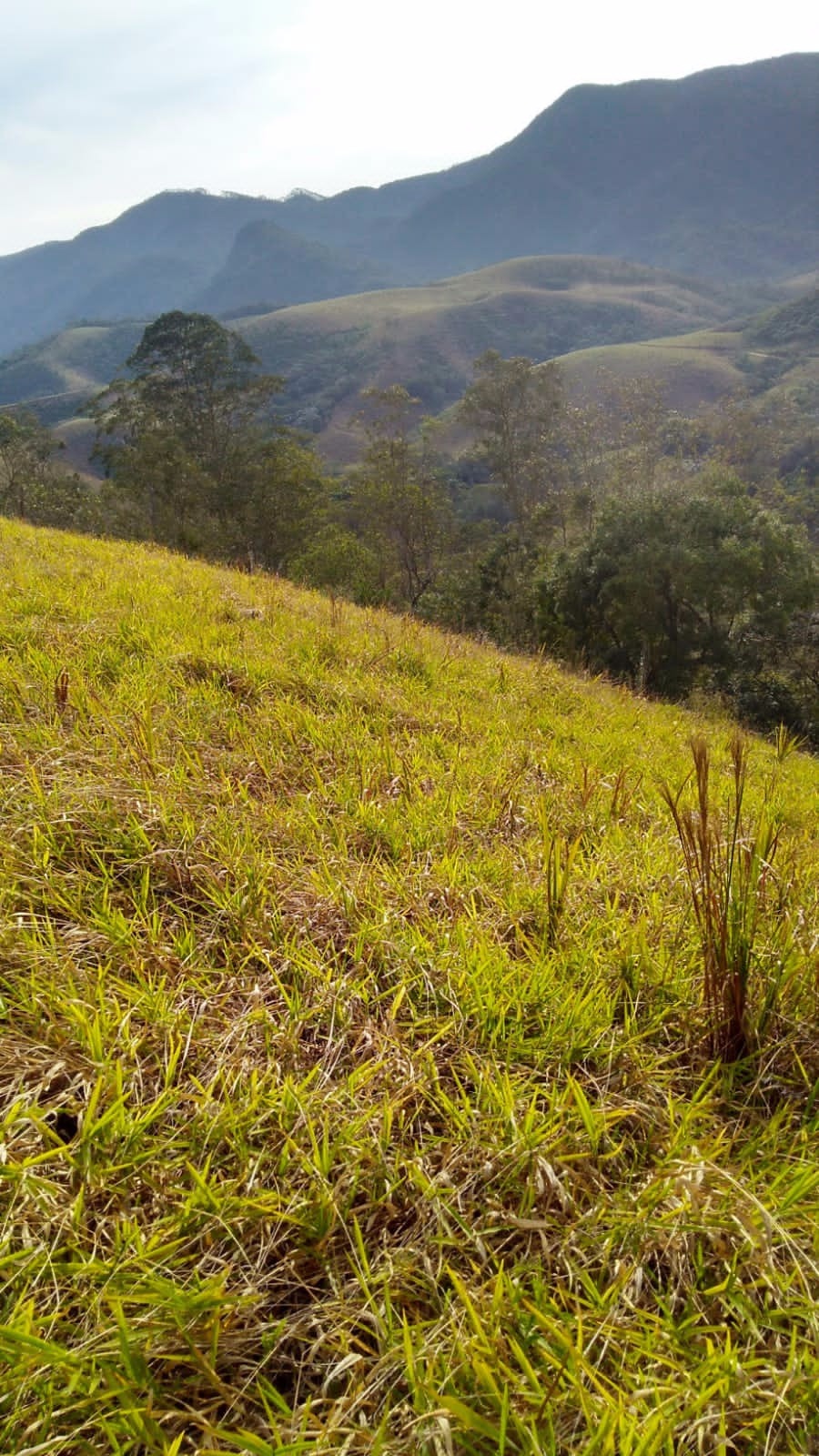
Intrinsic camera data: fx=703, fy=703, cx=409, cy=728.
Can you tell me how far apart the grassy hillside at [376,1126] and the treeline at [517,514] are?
1150 centimetres

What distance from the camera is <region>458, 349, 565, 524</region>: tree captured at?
42781 millimetres

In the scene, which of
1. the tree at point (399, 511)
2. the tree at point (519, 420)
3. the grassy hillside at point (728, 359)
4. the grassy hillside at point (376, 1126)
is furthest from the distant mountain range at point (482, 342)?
the grassy hillside at point (376, 1126)

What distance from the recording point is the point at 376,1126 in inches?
55.3

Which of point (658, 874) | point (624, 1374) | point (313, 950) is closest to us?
point (624, 1374)

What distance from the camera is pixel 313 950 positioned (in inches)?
72.6

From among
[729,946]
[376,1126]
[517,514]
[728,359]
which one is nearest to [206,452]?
[517,514]

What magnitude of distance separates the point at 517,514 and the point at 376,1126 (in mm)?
45106

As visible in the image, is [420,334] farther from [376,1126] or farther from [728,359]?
[376,1126]

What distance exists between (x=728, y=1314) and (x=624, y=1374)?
9.1 inches

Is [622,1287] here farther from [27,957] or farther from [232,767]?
[232,767]

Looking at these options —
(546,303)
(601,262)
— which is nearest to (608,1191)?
(546,303)

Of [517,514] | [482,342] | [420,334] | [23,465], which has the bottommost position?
[517,514]

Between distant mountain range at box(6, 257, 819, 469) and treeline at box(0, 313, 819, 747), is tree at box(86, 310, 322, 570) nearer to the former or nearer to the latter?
treeline at box(0, 313, 819, 747)

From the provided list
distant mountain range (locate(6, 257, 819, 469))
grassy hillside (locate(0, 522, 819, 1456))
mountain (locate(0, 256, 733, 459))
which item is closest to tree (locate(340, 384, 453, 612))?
grassy hillside (locate(0, 522, 819, 1456))
